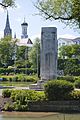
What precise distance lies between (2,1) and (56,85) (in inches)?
236

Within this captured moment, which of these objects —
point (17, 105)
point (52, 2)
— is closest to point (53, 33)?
point (52, 2)

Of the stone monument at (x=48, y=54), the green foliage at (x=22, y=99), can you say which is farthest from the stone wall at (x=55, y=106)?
the stone monument at (x=48, y=54)

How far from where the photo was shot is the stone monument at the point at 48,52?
37094 mm

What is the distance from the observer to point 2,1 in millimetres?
24500

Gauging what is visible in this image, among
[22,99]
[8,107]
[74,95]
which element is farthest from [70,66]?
[8,107]

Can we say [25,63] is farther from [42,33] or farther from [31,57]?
[42,33]

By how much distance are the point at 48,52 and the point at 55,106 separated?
43.9 feet

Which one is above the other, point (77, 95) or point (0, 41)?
point (0, 41)

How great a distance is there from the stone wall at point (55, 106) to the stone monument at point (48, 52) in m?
13.2

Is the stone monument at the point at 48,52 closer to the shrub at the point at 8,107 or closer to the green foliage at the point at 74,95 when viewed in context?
the green foliage at the point at 74,95

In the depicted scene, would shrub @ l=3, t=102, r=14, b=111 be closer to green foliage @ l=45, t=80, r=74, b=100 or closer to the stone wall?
the stone wall

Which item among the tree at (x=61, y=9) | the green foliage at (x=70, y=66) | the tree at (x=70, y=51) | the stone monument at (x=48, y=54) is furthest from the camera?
the tree at (x=70, y=51)

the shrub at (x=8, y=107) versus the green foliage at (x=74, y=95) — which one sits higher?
the green foliage at (x=74, y=95)

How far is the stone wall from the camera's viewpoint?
2447 centimetres
